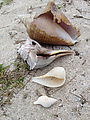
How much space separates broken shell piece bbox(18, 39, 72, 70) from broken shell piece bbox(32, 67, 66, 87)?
12 cm

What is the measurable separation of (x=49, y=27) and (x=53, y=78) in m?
0.48

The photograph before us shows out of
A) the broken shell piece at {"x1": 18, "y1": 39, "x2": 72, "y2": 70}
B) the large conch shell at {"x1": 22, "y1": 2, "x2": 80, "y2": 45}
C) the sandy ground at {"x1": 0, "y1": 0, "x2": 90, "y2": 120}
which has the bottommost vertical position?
the sandy ground at {"x1": 0, "y1": 0, "x2": 90, "y2": 120}

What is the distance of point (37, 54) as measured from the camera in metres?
1.58

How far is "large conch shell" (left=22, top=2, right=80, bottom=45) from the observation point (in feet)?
5.31

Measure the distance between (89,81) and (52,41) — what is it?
1.65ft

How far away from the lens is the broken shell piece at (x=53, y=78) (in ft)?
4.66

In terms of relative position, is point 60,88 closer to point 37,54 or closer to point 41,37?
point 37,54

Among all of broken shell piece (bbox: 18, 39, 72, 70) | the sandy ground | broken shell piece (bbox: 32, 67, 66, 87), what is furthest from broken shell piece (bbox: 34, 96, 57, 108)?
broken shell piece (bbox: 18, 39, 72, 70)

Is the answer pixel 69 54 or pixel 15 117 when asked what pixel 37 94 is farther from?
pixel 69 54

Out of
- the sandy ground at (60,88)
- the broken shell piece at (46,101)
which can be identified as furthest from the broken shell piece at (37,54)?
the broken shell piece at (46,101)

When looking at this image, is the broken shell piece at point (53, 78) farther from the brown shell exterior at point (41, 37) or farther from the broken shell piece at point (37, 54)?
the brown shell exterior at point (41, 37)

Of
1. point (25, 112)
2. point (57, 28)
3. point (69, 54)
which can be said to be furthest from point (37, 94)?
point (57, 28)

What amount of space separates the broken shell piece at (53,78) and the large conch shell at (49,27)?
1.09 feet

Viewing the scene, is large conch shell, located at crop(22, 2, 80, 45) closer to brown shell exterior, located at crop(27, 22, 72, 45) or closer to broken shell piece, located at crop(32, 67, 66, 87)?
brown shell exterior, located at crop(27, 22, 72, 45)
